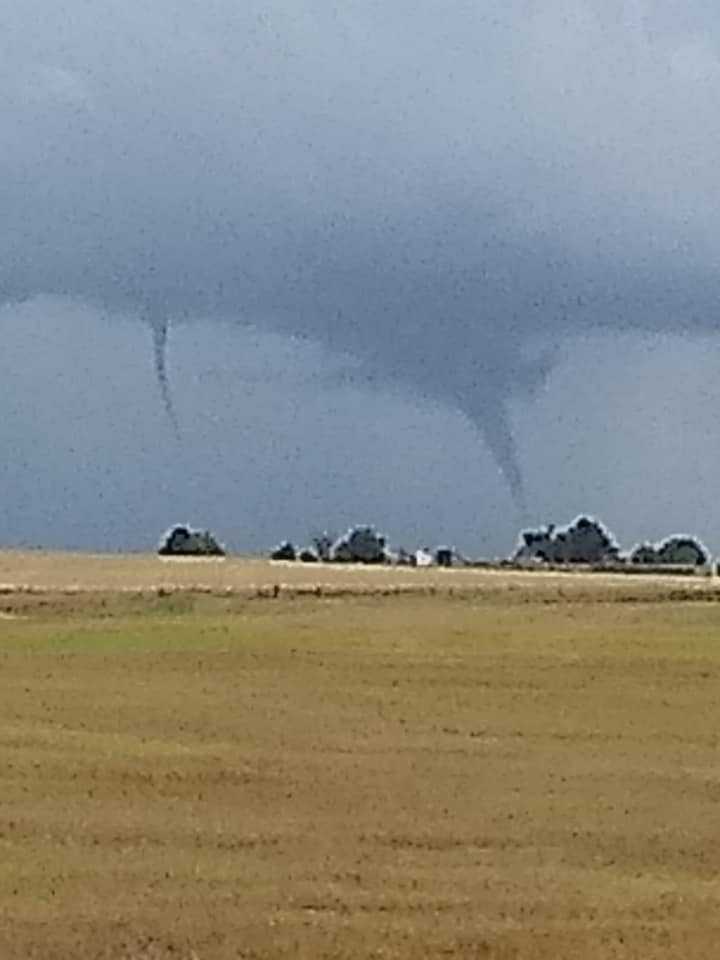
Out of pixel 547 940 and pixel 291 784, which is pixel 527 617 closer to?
pixel 291 784

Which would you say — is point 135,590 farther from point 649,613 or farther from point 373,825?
point 373,825

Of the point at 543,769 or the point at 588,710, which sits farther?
the point at 588,710

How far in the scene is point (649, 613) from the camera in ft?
232

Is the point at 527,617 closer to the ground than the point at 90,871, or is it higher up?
higher up

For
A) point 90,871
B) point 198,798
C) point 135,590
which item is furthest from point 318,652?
point 90,871

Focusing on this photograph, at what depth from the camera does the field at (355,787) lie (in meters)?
18.6

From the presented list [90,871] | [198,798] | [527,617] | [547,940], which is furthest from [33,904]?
[527,617]

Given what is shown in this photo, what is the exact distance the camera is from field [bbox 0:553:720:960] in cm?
1864

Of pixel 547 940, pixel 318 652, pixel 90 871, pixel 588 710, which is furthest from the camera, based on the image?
pixel 318 652

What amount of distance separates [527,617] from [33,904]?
51.2 m

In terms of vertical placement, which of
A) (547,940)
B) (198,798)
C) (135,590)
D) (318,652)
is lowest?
(547,940)

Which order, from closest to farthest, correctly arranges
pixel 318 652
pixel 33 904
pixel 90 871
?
pixel 33 904
pixel 90 871
pixel 318 652

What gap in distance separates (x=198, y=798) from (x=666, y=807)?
5543 mm

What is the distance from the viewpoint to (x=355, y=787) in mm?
29203
